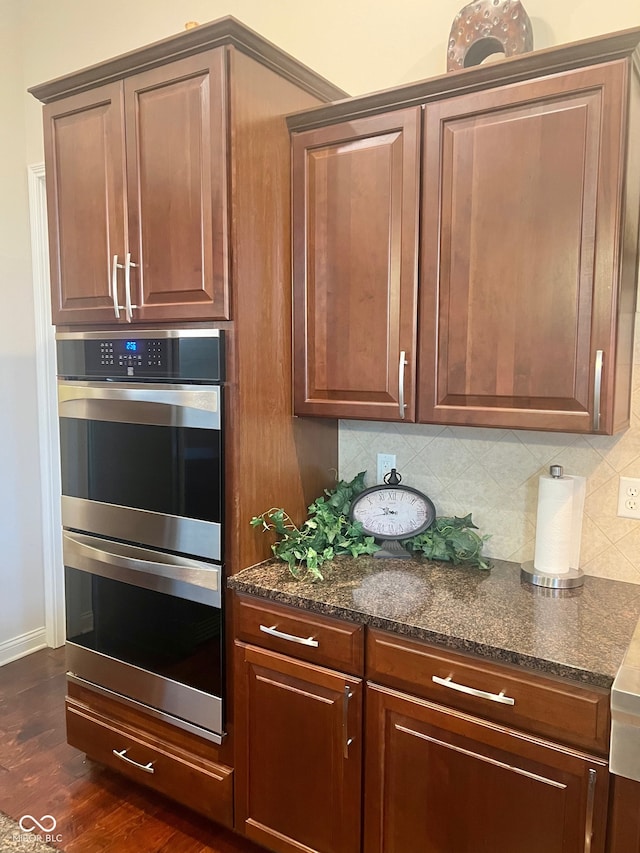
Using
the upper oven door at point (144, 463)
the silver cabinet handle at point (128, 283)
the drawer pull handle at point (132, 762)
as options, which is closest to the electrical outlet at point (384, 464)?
the upper oven door at point (144, 463)

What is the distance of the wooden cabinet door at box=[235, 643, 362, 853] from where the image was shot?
1.67 meters

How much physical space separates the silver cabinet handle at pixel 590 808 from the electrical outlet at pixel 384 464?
3.73 feet

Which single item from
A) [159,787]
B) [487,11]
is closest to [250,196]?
[487,11]

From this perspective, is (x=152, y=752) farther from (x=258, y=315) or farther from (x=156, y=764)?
(x=258, y=315)

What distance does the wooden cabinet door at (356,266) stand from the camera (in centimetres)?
180

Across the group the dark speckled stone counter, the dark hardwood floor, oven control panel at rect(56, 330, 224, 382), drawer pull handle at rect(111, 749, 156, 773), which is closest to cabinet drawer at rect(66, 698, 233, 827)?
drawer pull handle at rect(111, 749, 156, 773)

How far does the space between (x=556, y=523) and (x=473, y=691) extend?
561 millimetres

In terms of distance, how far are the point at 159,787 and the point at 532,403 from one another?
5.67ft

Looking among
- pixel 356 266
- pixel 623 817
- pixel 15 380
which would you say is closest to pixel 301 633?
pixel 623 817

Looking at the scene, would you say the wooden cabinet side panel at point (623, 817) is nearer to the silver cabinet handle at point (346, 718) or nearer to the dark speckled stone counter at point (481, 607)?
the dark speckled stone counter at point (481, 607)

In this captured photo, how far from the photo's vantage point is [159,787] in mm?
2088

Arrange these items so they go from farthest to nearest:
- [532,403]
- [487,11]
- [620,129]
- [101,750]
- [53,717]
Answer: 1. [53,717]
2. [101,750]
3. [487,11]
4. [532,403]
5. [620,129]

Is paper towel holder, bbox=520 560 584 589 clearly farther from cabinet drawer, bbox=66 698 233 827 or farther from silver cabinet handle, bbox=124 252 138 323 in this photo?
silver cabinet handle, bbox=124 252 138 323

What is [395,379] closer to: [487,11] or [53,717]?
[487,11]
